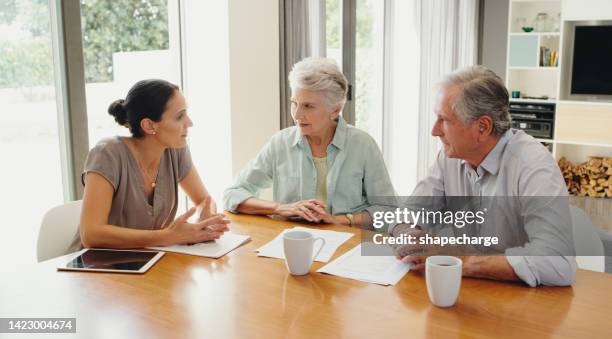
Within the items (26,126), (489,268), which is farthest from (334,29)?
(489,268)

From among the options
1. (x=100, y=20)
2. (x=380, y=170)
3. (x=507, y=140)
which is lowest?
(x=380, y=170)

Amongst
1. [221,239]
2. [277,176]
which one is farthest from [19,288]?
[277,176]

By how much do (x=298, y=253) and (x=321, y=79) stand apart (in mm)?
987

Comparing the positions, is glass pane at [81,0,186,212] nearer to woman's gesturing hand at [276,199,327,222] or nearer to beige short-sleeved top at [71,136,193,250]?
beige short-sleeved top at [71,136,193,250]

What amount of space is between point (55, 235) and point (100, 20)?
1.36 m

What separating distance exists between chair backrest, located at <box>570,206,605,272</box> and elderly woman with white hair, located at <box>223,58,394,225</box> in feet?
2.46

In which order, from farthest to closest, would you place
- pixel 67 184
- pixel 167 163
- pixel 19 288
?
pixel 67 184, pixel 167 163, pixel 19 288

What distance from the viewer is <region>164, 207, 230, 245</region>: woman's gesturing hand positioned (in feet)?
6.27

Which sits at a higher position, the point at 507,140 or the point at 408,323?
the point at 507,140

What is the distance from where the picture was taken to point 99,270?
1.70m

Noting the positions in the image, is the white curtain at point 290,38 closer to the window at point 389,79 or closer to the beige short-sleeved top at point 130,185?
the window at point 389,79

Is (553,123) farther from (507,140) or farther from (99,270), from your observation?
(99,270)

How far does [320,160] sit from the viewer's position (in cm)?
253

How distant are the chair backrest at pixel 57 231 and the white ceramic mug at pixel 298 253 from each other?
91 centimetres
